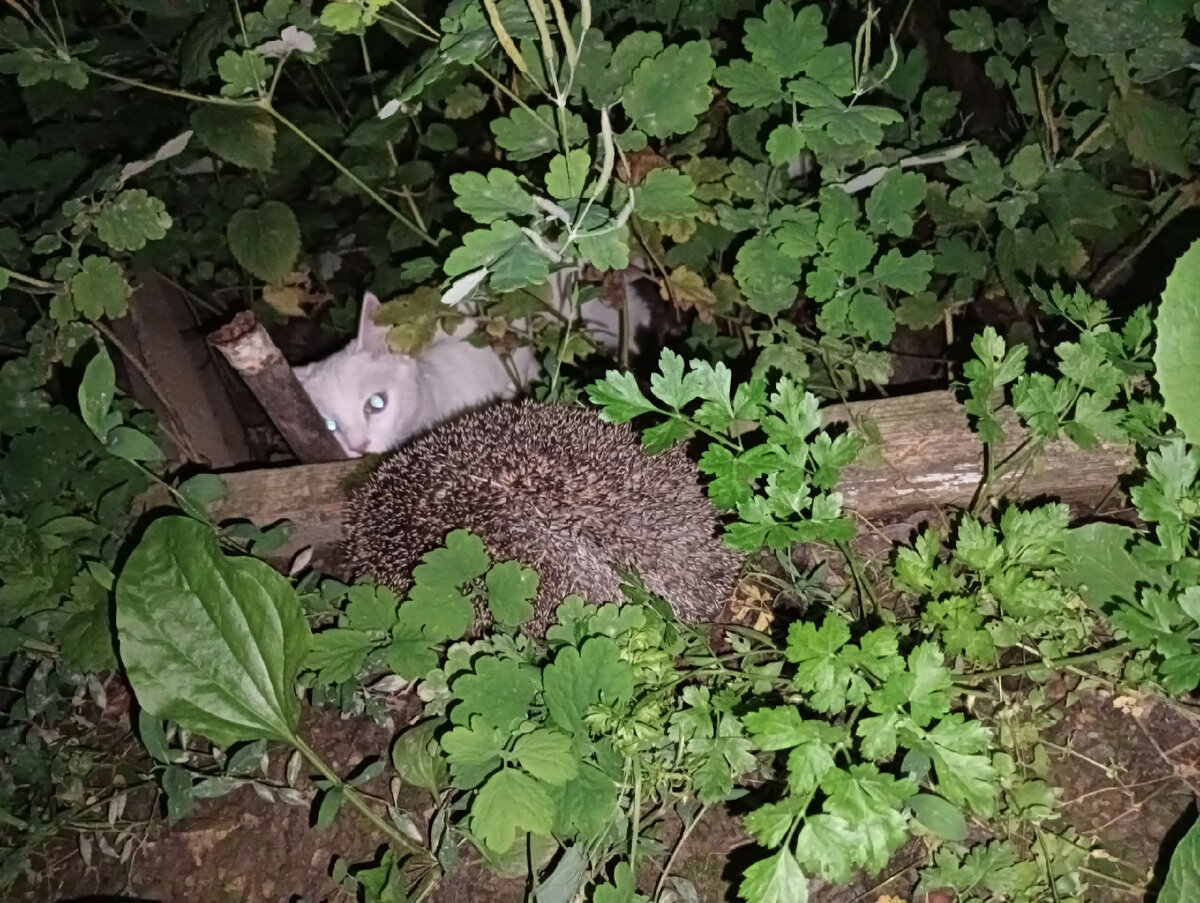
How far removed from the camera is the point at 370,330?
2.60m

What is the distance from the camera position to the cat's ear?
8.45 ft

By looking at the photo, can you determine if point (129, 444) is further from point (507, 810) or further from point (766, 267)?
point (766, 267)

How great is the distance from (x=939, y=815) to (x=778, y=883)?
33 centimetres

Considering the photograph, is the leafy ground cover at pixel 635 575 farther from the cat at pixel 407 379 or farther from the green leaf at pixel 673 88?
the cat at pixel 407 379

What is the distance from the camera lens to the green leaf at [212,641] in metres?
1.73

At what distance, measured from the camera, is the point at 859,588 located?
69.6 inches

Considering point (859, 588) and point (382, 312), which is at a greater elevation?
point (382, 312)

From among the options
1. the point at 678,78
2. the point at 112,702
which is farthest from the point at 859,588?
the point at 112,702

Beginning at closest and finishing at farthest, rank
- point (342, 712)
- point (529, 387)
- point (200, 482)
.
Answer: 1. point (342, 712)
2. point (200, 482)
3. point (529, 387)

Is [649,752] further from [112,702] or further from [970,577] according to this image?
[112,702]

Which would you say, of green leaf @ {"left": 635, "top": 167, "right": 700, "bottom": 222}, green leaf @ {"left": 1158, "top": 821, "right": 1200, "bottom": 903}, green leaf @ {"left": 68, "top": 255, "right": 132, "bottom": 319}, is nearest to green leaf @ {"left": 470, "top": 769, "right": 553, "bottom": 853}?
green leaf @ {"left": 1158, "top": 821, "right": 1200, "bottom": 903}

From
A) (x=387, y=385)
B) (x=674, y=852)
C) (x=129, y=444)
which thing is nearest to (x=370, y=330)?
(x=387, y=385)

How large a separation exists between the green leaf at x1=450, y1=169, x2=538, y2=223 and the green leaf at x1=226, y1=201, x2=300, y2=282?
87 centimetres

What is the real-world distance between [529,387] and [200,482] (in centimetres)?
93
